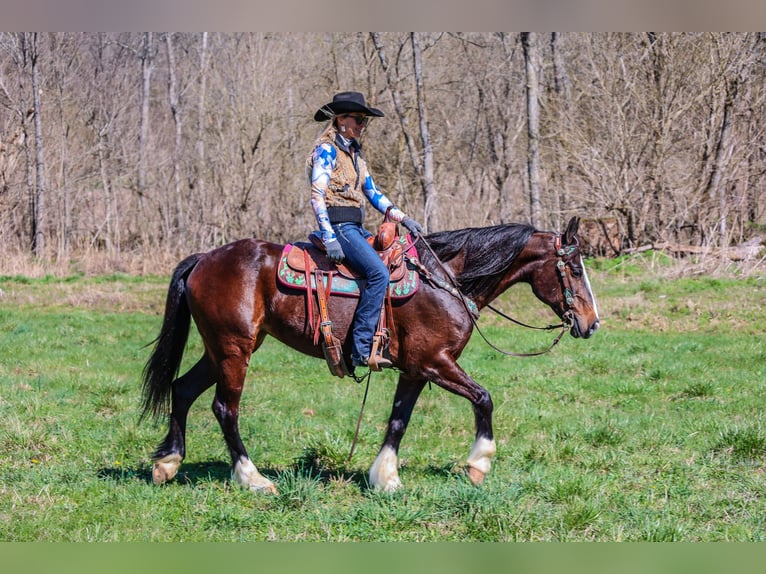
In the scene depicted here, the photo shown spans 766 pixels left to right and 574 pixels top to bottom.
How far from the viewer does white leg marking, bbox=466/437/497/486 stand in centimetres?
598

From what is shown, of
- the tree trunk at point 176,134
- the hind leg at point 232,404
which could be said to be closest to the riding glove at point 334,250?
the hind leg at point 232,404

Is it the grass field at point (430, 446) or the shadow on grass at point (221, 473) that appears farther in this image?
the shadow on grass at point (221, 473)

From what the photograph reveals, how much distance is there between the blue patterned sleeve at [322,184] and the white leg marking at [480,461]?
1.99 m

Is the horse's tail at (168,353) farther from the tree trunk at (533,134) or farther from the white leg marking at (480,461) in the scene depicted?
the tree trunk at (533,134)

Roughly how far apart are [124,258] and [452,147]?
37.7ft

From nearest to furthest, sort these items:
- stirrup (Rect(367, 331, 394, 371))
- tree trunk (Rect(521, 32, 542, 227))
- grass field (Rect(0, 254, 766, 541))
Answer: grass field (Rect(0, 254, 766, 541)), stirrup (Rect(367, 331, 394, 371)), tree trunk (Rect(521, 32, 542, 227))

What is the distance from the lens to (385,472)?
603 cm

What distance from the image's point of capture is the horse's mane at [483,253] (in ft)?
21.1

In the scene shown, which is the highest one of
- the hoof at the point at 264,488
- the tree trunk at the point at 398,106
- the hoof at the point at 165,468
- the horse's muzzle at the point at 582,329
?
the tree trunk at the point at 398,106

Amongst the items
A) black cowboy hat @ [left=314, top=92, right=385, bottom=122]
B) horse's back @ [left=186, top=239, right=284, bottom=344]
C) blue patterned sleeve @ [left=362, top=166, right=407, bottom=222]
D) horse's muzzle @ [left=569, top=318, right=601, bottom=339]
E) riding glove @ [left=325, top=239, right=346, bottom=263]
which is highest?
black cowboy hat @ [left=314, top=92, right=385, bottom=122]

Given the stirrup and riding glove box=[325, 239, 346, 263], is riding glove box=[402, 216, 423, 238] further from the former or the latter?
the stirrup

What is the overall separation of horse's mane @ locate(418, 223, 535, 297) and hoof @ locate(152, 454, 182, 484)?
101 inches

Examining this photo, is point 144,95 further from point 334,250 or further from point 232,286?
point 334,250

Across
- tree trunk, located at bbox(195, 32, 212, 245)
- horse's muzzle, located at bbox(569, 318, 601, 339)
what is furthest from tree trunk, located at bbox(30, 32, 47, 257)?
horse's muzzle, located at bbox(569, 318, 601, 339)
